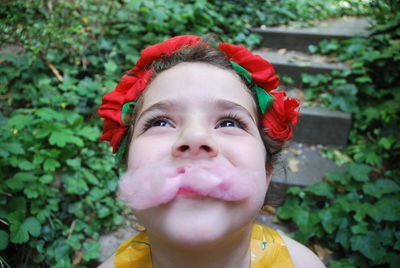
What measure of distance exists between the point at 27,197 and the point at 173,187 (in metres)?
1.41

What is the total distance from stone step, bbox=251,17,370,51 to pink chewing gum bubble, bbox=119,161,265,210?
378 centimetres

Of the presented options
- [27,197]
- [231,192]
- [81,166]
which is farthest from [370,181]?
[27,197]

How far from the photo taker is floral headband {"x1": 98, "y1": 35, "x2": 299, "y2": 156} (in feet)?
3.83

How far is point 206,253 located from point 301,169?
2.01 meters

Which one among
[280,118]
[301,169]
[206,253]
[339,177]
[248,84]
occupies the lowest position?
[301,169]

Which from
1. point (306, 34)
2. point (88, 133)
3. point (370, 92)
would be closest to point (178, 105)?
point (88, 133)

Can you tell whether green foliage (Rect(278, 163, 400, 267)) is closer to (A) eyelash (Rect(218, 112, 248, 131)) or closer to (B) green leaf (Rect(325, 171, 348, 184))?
(B) green leaf (Rect(325, 171, 348, 184))

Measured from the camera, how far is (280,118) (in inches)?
46.1

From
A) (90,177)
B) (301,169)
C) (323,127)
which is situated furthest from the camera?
(323,127)

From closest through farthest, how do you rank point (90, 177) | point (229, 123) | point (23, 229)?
point (229, 123) < point (23, 229) < point (90, 177)

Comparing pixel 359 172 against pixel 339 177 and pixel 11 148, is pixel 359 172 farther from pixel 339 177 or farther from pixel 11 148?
pixel 11 148

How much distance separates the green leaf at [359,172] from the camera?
2141 millimetres

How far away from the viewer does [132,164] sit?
0.90m

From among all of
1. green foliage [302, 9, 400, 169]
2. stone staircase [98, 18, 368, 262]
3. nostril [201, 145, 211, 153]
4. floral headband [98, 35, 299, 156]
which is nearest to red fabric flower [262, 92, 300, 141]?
floral headband [98, 35, 299, 156]
